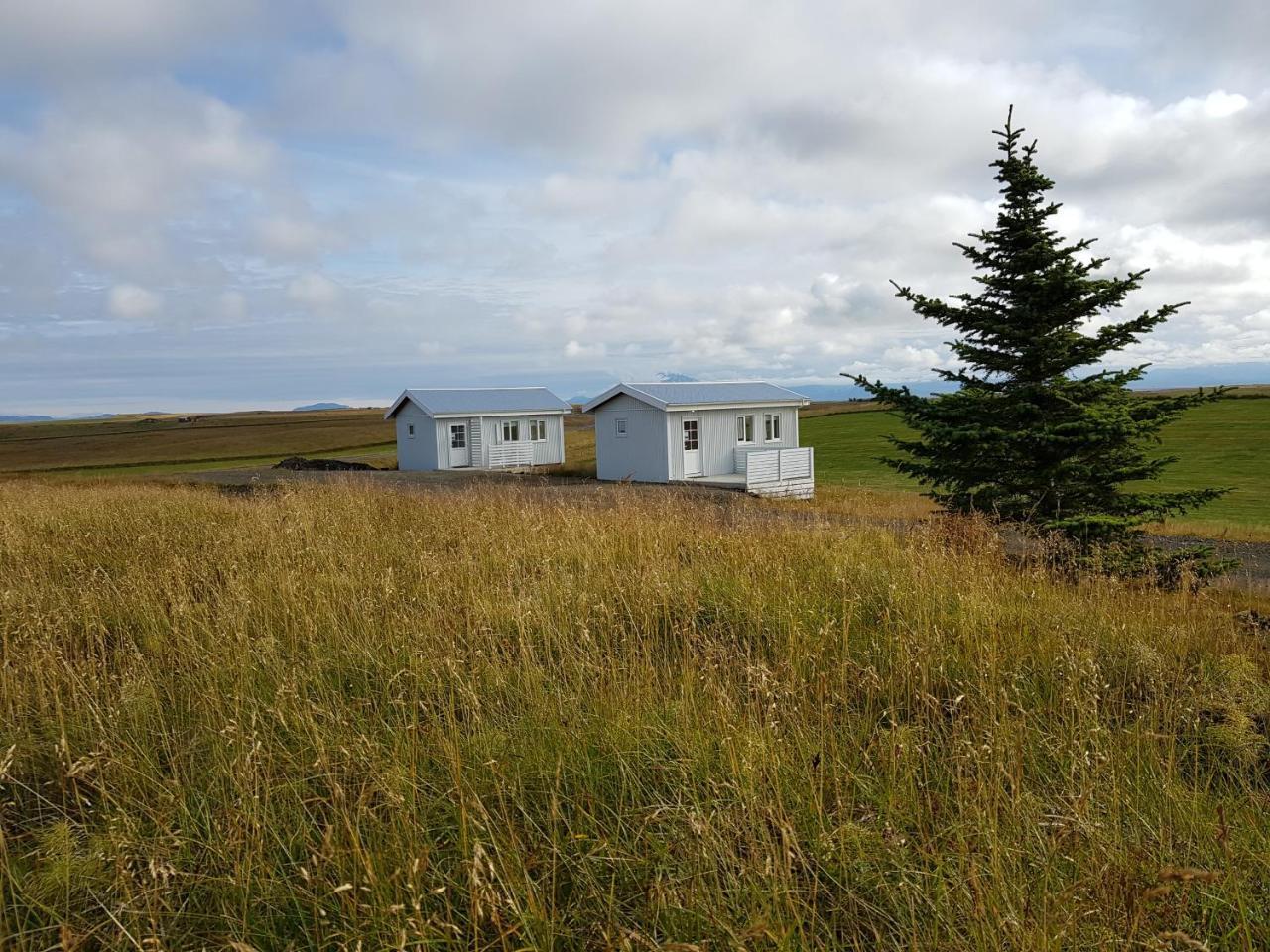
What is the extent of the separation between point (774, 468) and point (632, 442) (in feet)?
19.3

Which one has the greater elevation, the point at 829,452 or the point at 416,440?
the point at 416,440

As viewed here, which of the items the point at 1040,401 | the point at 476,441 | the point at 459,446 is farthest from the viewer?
the point at 476,441

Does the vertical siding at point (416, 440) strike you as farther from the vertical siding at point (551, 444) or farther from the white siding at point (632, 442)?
the white siding at point (632, 442)

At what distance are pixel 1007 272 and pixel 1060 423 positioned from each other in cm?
227

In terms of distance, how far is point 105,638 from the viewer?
16.9 feet

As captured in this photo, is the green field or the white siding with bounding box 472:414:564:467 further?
the white siding with bounding box 472:414:564:467

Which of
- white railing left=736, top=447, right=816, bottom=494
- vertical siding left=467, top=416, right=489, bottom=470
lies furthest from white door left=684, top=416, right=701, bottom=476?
vertical siding left=467, top=416, right=489, bottom=470

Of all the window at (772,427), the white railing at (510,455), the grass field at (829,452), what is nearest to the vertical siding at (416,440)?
the white railing at (510,455)

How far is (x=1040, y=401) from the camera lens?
35.2 feet

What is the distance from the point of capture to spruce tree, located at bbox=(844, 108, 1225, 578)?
1030 cm

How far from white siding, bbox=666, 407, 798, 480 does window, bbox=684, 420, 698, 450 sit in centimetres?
18

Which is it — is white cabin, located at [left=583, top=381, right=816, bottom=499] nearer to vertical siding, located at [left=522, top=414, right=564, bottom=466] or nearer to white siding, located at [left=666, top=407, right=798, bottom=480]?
white siding, located at [left=666, top=407, right=798, bottom=480]

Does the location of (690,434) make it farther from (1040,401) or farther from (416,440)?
(1040,401)

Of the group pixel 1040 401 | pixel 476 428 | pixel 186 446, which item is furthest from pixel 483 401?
pixel 186 446
